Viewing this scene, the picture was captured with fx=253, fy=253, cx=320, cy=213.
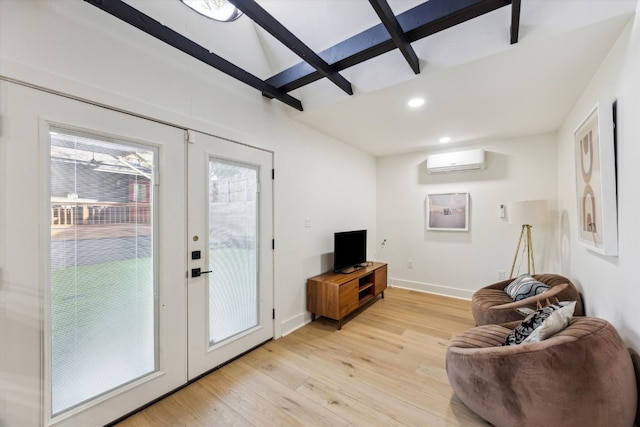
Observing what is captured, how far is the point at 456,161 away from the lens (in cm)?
401

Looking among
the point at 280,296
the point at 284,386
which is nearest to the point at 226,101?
the point at 280,296

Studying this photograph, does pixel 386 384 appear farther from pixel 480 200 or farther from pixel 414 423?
pixel 480 200

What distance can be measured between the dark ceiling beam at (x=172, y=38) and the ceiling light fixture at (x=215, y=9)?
1.44 ft

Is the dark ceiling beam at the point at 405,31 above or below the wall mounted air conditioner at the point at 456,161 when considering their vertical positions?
above

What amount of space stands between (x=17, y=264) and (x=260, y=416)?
170 cm

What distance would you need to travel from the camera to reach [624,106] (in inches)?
61.9

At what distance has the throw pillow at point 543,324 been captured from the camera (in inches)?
61.1

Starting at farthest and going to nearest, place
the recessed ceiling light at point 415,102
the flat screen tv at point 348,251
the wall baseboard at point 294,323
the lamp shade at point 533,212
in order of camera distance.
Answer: the flat screen tv at point 348,251
the lamp shade at point 533,212
the wall baseboard at point 294,323
the recessed ceiling light at point 415,102

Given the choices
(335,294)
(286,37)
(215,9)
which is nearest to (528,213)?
(335,294)

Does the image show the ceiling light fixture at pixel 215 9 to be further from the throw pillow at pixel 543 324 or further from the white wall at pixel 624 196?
the throw pillow at pixel 543 324

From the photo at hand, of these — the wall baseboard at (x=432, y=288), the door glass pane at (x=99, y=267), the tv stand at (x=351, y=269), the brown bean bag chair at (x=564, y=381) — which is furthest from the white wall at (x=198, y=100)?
the brown bean bag chair at (x=564, y=381)

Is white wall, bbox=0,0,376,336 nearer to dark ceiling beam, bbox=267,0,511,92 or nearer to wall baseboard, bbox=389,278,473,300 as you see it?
dark ceiling beam, bbox=267,0,511,92

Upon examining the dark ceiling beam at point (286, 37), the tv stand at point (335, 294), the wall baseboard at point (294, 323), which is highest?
the dark ceiling beam at point (286, 37)

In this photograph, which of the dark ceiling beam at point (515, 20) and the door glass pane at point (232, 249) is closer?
the dark ceiling beam at point (515, 20)
